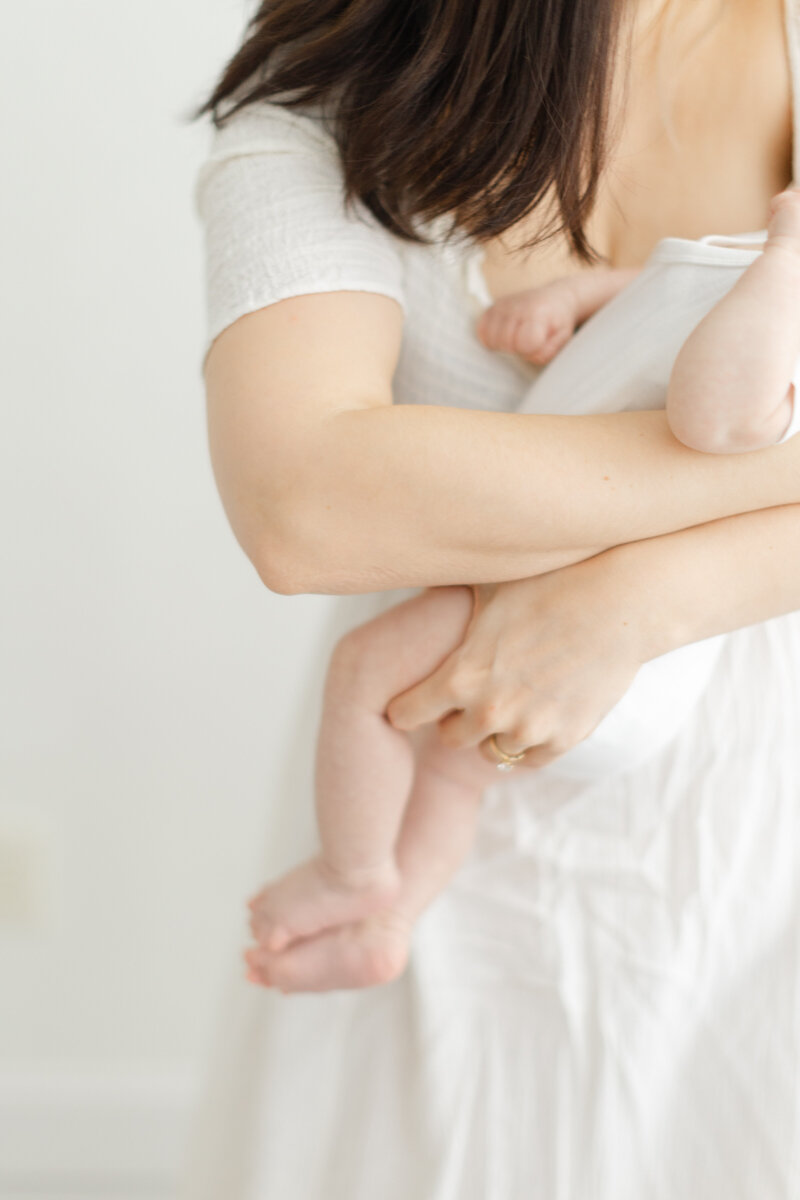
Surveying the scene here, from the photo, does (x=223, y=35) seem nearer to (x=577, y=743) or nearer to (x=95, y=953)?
(x=577, y=743)

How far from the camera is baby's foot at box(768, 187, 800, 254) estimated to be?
25.0 inches

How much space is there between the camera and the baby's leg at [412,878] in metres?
0.88

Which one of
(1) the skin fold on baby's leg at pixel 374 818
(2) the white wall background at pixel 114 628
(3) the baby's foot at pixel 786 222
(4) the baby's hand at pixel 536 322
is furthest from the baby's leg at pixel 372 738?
(2) the white wall background at pixel 114 628

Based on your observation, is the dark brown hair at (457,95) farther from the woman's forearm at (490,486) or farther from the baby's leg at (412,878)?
the baby's leg at (412,878)

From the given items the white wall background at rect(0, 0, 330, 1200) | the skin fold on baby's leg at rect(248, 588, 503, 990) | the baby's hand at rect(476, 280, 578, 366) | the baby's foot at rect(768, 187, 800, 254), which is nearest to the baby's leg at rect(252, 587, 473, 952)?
the skin fold on baby's leg at rect(248, 588, 503, 990)

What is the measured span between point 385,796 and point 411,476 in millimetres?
287

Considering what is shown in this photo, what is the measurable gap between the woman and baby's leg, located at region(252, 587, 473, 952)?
3 centimetres

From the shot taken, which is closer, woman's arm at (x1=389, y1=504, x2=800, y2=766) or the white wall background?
woman's arm at (x1=389, y1=504, x2=800, y2=766)

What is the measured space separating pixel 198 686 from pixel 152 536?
26 cm

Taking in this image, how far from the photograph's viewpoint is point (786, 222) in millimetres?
646

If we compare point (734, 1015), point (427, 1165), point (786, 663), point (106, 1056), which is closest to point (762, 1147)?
point (734, 1015)

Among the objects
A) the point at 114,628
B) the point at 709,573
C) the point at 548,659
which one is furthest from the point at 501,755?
the point at 114,628

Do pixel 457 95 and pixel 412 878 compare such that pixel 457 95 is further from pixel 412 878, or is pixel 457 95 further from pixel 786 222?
pixel 412 878

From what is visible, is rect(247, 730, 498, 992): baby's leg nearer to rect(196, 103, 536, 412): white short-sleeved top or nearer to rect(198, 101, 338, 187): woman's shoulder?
rect(196, 103, 536, 412): white short-sleeved top
